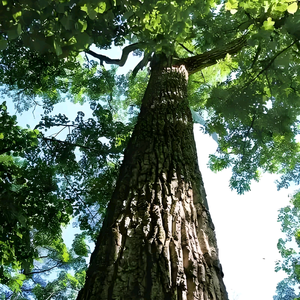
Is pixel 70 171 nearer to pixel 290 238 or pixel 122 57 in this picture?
pixel 122 57

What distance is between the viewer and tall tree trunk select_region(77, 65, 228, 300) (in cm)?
131

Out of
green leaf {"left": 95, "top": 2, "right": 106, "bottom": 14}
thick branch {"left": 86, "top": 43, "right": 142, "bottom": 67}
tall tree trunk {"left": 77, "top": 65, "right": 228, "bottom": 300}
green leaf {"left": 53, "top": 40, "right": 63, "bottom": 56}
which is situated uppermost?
thick branch {"left": 86, "top": 43, "right": 142, "bottom": 67}

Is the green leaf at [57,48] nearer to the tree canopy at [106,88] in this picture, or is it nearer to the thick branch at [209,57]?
the tree canopy at [106,88]

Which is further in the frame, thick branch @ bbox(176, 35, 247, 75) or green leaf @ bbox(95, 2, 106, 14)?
thick branch @ bbox(176, 35, 247, 75)

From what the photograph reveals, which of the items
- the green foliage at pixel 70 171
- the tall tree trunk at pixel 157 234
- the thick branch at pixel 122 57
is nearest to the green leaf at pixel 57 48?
the tall tree trunk at pixel 157 234

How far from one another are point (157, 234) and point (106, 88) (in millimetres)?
6913

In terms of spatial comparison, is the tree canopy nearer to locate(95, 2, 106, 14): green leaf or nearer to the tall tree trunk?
locate(95, 2, 106, 14): green leaf

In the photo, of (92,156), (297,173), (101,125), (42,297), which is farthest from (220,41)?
(42,297)

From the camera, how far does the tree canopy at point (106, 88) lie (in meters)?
1.89

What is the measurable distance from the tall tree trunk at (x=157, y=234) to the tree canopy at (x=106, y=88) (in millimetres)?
945

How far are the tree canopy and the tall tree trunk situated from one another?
94 cm

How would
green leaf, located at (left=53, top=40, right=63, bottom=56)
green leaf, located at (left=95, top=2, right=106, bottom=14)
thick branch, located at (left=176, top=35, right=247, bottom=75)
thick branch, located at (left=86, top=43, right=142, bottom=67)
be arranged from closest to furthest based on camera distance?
green leaf, located at (left=53, top=40, right=63, bottom=56)
green leaf, located at (left=95, top=2, right=106, bottom=14)
thick branch, located at (left=176, top=35, right=247, bottom=75)
thick branch, located at (left=86, top=43, right=142, bottom=67)

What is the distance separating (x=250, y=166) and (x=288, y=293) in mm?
7914

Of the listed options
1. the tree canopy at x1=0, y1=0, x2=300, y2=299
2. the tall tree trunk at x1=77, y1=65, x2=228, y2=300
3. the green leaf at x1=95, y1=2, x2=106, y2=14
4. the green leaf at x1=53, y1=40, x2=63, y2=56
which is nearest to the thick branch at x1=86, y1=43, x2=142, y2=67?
the tree canopy at x1=0, y1=0, x2=300, y2=299
